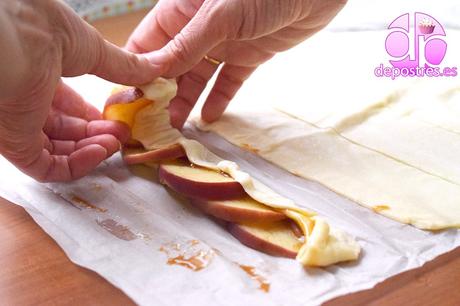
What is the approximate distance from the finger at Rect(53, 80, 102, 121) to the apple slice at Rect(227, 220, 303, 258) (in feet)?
1.11

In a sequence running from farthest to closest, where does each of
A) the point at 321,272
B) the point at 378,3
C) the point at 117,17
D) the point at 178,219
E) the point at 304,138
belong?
1. the point at 117,17
2. the point at 378,3
3. the point at 304,138
4. the point at 178,219
5. the point at 321,272

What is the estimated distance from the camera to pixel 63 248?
0.76 m

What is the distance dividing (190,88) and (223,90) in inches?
2.2

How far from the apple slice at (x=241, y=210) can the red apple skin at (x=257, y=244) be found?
0.01 m

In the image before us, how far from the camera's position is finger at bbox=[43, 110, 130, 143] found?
3.10 feet

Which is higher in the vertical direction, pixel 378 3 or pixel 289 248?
pixel 378 3

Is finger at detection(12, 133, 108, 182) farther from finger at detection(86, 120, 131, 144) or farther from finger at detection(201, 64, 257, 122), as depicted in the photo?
finger at detection(201, 64, 257, 122)

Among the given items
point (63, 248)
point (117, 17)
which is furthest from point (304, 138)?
point (117, 17)

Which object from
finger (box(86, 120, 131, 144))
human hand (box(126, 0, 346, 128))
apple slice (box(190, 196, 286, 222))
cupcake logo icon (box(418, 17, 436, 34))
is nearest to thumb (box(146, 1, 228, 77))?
human hand (box(126, 0, 346, 128))

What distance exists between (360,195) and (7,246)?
440 mm

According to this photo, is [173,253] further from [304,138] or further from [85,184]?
[304,138]

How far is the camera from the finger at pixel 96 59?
2.56 feet

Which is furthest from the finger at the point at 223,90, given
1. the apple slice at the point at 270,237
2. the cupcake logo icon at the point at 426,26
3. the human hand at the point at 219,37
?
the cupcake logo icon at the point at 426,26

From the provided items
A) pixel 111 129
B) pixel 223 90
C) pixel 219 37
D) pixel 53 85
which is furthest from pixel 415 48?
pixel 53 85
